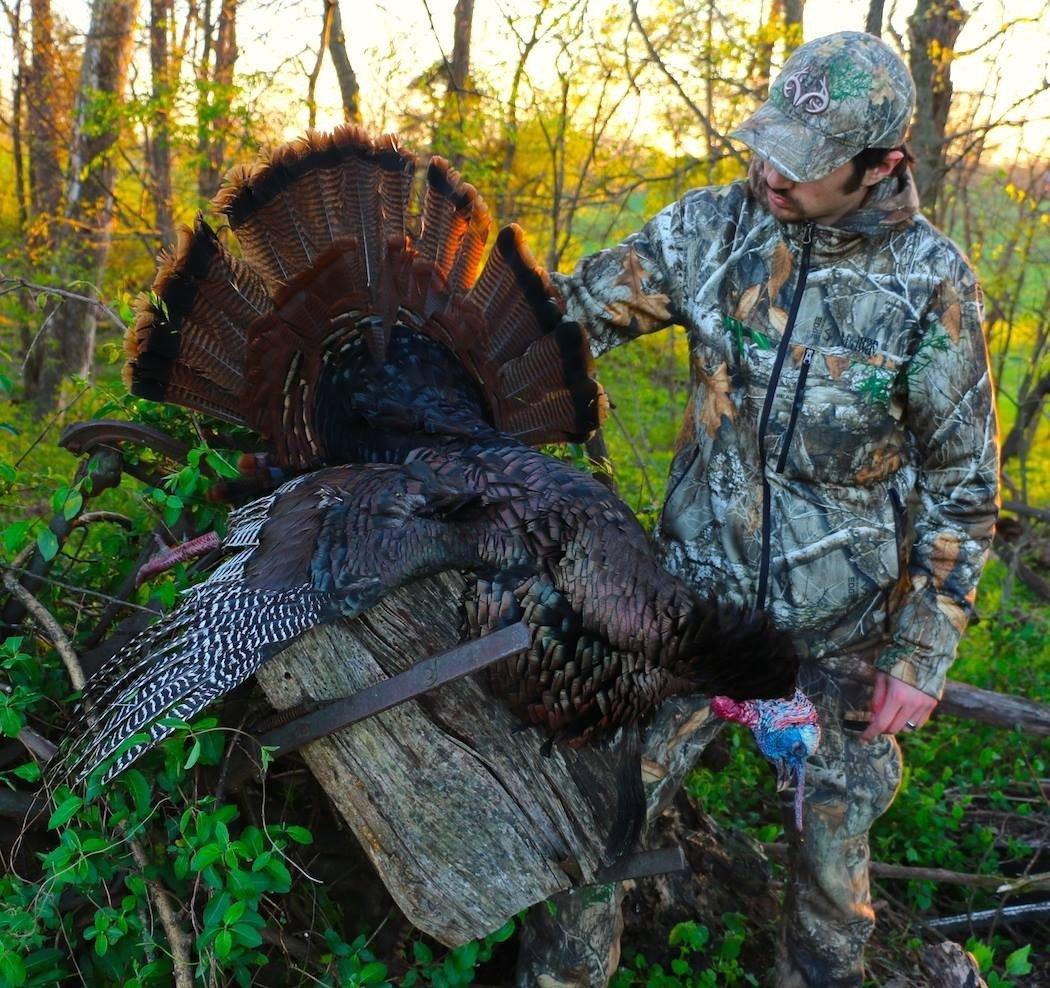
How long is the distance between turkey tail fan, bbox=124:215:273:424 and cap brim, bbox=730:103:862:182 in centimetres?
150

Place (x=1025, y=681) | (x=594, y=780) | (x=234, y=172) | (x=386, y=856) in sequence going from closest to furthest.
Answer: (x=386, y=856), (x=594, y=780), (x=234, y=172), (x=1025, y=681)

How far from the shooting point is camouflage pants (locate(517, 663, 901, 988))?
2756mm

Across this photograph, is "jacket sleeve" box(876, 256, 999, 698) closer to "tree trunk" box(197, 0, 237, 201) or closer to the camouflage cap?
the camouflage cap

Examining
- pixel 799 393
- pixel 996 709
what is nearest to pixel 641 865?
pixel 799 393

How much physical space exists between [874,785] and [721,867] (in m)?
0.83

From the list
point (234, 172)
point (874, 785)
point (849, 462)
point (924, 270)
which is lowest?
point (874, 785)

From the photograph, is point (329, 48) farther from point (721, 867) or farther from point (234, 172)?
point (721, 867)

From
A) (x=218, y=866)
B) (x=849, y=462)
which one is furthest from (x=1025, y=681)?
(x=218, y=866)

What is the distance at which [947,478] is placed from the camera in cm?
276

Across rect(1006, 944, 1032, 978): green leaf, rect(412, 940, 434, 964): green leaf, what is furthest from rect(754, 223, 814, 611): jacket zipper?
rect(1006, 944, 1032, 978): green leaf

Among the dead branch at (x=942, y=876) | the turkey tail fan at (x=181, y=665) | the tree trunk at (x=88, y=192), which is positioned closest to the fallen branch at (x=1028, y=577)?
the dead branch at (x=942, y=876)

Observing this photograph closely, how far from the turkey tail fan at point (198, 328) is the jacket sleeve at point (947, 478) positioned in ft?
6.29

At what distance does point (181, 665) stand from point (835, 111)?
6.85 ft

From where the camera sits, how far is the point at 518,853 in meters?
2.42
